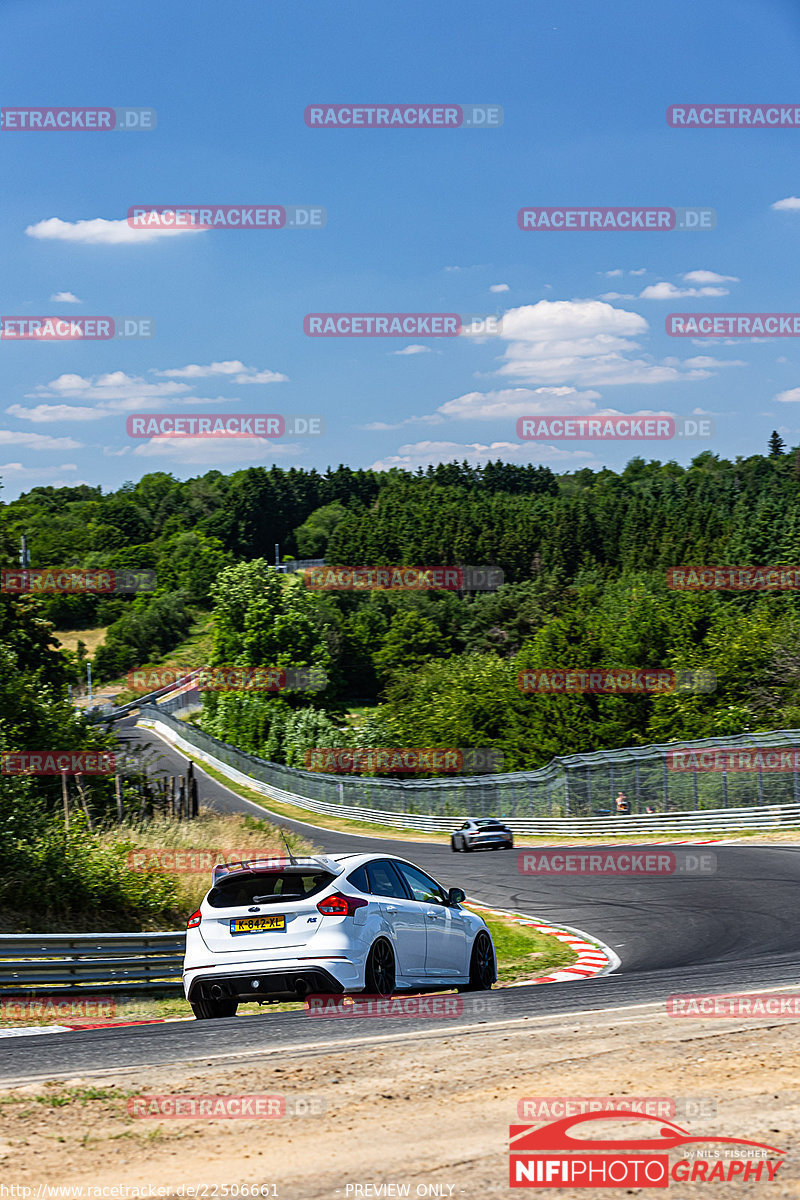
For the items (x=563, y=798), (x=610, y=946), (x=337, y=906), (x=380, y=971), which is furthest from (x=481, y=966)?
(x=563, y=798)

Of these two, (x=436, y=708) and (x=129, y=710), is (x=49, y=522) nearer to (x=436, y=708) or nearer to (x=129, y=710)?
(x=129, y=710)

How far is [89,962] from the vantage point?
1150cm

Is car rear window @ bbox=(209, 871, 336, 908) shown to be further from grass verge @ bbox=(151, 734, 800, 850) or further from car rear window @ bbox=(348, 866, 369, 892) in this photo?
grass verge @ bbox=(151, 734, 800, 850)

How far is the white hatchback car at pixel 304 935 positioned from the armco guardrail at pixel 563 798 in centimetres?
2338

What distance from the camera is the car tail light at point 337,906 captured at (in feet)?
30.2

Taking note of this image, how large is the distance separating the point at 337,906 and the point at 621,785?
3027 centimetres

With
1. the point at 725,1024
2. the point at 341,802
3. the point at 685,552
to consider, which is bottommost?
the point at 341,802

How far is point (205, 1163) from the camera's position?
4.86 m

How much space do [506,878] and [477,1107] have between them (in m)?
23.5

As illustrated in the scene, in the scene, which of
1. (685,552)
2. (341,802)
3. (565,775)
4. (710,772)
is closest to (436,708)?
(341,802)

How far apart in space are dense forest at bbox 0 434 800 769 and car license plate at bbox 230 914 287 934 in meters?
10.5

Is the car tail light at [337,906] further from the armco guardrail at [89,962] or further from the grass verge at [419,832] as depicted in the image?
the grass verge at [419,832]

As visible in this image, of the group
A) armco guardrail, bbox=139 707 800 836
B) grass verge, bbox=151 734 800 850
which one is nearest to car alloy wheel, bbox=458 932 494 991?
grass verge, bbox=151 734 800 850

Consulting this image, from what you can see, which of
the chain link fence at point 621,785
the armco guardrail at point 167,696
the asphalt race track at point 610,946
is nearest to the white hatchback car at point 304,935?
the asphalt race track at point 610,946
